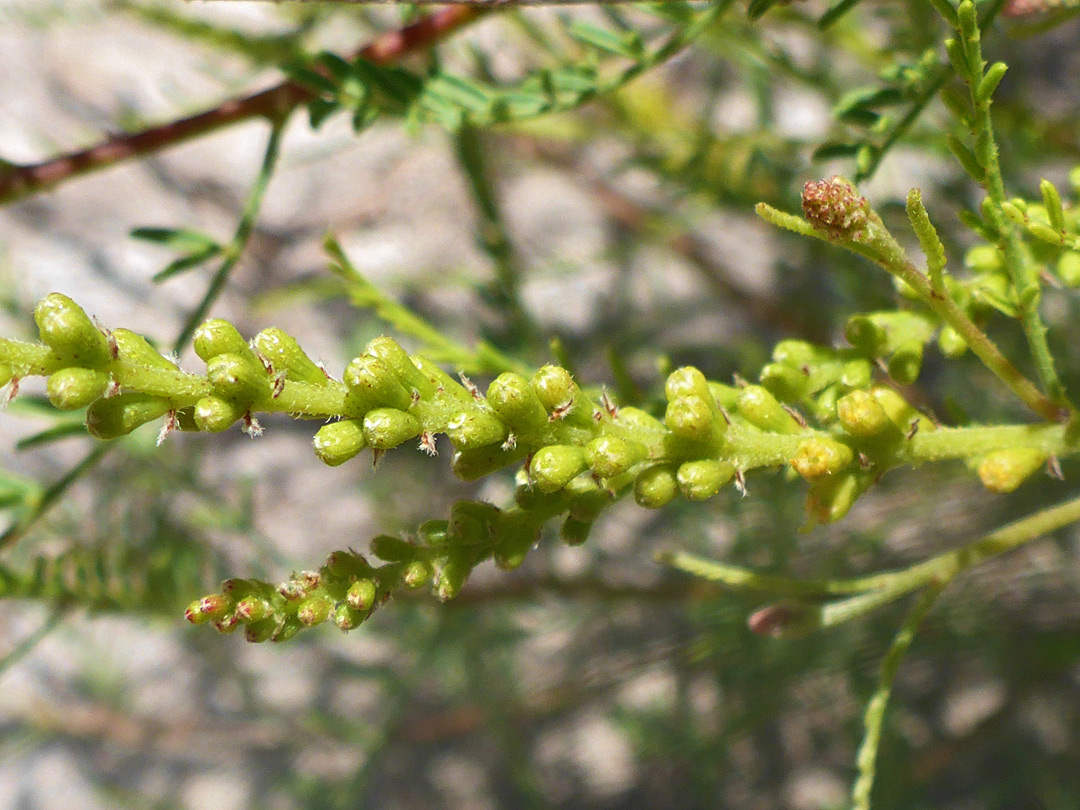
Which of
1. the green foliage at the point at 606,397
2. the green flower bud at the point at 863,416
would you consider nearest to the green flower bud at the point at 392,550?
the green foliage at the point at 606,397

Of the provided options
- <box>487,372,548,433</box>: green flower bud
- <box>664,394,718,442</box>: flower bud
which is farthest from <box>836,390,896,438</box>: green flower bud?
<box>487,372,548,433</box>: green flower bud

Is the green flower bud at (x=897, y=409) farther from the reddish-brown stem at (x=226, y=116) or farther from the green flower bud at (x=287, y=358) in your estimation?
the reddish-brown stem at (x=226, y=116)

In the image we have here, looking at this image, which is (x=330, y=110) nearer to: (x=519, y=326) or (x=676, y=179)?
(x=519, y=326)

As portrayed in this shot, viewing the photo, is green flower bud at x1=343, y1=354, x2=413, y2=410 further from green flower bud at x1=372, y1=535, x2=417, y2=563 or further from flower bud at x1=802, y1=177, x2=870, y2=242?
flower bud at x1=802, y1=177, x2=870, y2=242

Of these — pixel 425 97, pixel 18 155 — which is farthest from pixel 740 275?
pixel 18 155

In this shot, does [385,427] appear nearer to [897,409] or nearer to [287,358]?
[287,358]

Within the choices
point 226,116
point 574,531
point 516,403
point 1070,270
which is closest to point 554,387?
point 516,403

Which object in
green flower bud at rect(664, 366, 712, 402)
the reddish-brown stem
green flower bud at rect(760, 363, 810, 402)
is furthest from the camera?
the reddish-brown stem

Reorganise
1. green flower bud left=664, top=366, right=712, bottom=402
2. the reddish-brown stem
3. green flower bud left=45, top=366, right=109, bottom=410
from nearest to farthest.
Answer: green flower bud left=45, top=366, right=109, bottom=410 < green flower bud left=664, top=366, right=712, bottom=402 < the reddish-brown stem
